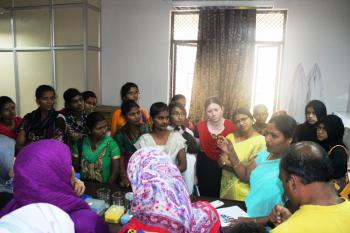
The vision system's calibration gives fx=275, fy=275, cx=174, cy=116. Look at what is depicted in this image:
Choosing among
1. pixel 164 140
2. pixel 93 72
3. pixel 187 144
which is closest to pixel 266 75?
pixel 187 144

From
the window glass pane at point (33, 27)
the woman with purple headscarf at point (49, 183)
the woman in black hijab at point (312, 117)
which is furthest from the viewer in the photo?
the window glass pane at point (33, 27)

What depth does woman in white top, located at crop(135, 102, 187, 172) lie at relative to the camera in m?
2.30

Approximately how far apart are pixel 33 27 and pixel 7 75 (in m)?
1.17

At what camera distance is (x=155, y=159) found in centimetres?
108

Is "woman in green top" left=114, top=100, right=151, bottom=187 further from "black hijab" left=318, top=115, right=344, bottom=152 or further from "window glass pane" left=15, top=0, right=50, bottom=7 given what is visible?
"window glass pane" left=15, top=0, right=50, bottom=7

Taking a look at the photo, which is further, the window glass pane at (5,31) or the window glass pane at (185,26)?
the window glass pane at (5,31)

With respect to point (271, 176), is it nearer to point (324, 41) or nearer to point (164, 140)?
point (164, 140)

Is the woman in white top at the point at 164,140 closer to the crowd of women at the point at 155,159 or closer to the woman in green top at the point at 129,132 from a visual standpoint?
the crowd of women at the point at 155,159

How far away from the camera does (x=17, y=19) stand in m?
5.27

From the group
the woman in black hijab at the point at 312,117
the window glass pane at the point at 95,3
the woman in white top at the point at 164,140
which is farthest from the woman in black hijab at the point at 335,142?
the window glass pane at the point at 95,3

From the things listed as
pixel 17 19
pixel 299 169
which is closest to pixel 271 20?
pixel 299 169

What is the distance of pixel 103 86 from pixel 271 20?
3.20 metres

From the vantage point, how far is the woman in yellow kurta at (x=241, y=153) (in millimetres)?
2100

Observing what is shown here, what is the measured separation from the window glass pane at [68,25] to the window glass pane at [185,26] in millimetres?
1658
